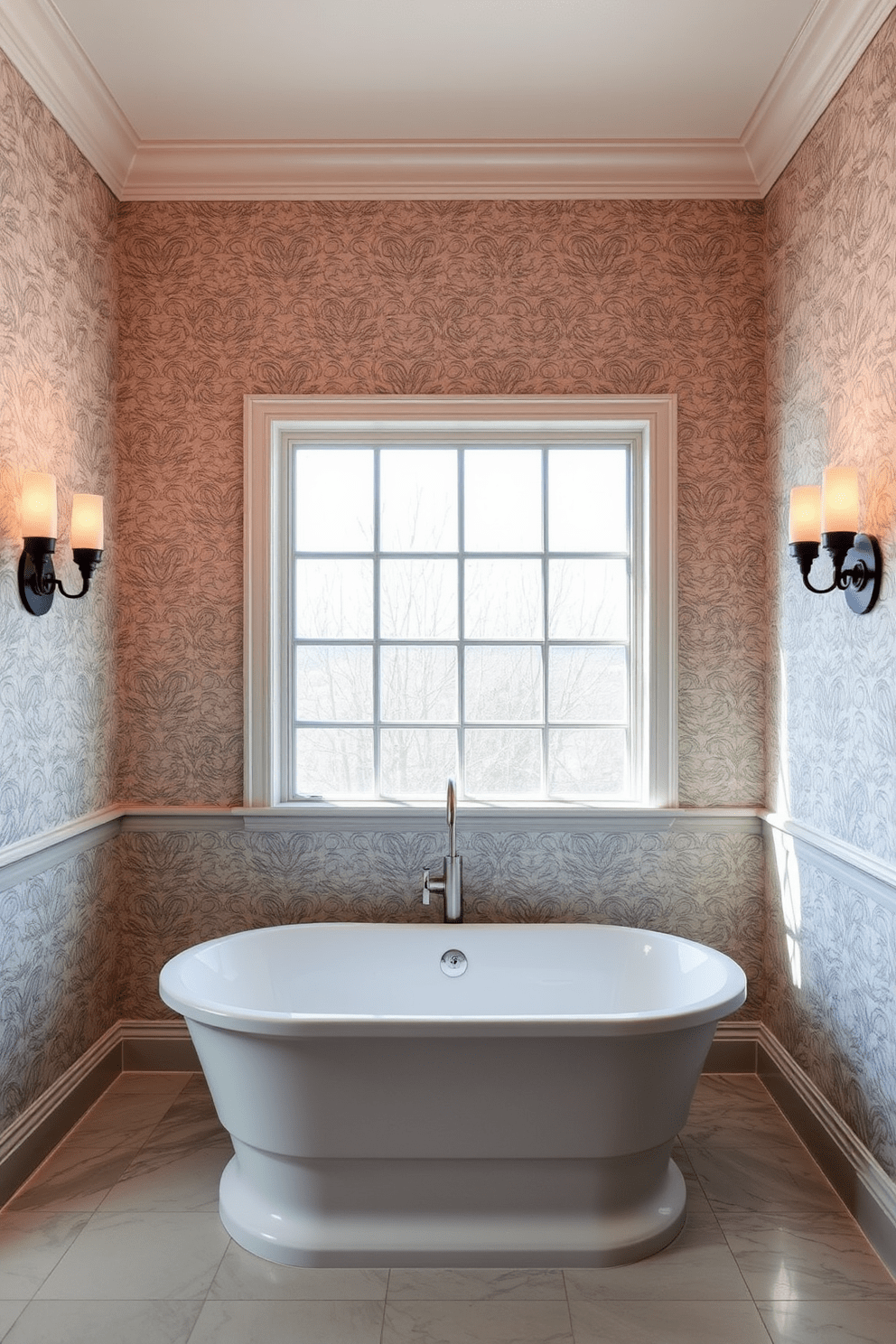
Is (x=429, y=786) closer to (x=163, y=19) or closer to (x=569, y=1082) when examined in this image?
(x=569, y=1082)

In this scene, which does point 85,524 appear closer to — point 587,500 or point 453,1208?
point 587,500

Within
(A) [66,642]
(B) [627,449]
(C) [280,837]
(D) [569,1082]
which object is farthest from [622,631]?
(A) [66,642]

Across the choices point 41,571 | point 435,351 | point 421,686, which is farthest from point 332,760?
point 435,351

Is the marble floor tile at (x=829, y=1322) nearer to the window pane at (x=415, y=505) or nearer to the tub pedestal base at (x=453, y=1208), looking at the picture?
the tub pedestal base at (x=453, y=1208)

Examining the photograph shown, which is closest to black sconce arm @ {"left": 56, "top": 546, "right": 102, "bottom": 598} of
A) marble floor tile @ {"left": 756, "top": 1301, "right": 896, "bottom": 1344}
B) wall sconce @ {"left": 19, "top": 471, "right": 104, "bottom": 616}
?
wall sconce @ {"left": 19, "top": 471, "right": 104, "bottom": 616}

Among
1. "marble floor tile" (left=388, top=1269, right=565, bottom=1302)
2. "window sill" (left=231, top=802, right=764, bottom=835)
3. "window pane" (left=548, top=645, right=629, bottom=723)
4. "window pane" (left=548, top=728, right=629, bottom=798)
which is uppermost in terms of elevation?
"window pane" (left=548, top=645, right=629, bottom=723)

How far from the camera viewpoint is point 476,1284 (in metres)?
1.86

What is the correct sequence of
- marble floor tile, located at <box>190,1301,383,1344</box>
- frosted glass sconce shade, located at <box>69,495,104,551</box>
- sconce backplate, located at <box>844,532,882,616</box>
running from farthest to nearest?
frosted glass sconce shade, located at <box>69,495,104,551</box> < sconce backplate, located at <box>844,532,882,616</box> < marble floor tile, located at <box>190,1301,383,1344</box>

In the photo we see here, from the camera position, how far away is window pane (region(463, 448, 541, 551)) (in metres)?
2.92

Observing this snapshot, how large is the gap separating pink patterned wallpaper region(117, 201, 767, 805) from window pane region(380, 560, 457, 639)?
46cm

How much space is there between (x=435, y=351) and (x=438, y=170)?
51 cm

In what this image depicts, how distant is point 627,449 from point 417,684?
98cm

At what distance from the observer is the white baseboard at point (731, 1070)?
2.02 metres

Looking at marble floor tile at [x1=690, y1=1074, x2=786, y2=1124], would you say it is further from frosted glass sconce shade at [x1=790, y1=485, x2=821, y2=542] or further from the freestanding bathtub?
frosted glass sconce shade at [x1=790, y1=485, x2=821, y2=542]
